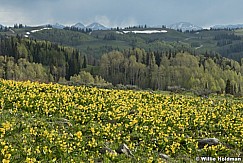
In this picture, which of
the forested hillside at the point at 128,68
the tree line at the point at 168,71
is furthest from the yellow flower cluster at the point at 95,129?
the tree line at the point at 168,71

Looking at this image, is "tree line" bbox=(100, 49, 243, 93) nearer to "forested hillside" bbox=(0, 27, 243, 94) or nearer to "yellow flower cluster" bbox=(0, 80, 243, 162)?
"forested hillside" bbox=(0, 27, 243, 94)

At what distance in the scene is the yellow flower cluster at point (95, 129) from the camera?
10312 mm

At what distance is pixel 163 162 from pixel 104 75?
497ft

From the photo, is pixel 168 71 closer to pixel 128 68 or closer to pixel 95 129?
pixel 128 68

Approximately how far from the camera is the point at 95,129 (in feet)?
42.7

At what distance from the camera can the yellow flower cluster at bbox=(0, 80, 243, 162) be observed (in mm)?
10312

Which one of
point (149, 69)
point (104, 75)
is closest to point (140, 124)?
point (149, 69)

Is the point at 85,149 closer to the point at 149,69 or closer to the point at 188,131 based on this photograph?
Result: the point at 188,131

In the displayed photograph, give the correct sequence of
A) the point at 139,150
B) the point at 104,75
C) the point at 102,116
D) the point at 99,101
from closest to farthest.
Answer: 1. the point at 139,150
2. the point at 102,116
3. the point at 99,101
4. the point at 104,75

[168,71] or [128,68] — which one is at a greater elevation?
[128,68]

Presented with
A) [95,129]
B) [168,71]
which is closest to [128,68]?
[168,71]

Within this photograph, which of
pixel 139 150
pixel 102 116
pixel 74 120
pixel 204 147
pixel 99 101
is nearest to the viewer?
pixel 139 150

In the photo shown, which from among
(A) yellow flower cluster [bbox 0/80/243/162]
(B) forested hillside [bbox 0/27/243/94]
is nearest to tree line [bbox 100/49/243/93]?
(B) forested hillside [bbox 0/27/243/94]

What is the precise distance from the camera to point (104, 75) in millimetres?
161750
